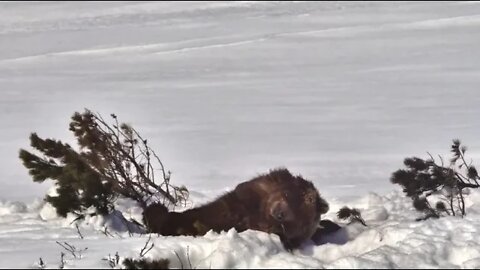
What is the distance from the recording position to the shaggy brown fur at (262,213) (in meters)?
4.46

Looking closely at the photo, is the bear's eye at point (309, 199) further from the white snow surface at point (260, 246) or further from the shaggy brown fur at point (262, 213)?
the white snow surface at point (260, 246)

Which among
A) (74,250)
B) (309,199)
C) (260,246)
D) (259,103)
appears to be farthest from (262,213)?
(259,103)

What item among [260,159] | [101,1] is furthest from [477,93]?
[101,1]

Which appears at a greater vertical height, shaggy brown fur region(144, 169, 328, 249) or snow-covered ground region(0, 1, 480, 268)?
snow-covered ground region(0, 1, 480, 268)

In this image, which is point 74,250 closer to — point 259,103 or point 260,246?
point 260,246

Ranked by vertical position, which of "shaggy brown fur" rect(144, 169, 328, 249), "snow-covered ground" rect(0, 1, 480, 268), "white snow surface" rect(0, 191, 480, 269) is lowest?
"white snow surface" rect(0, 191, 480, 269)

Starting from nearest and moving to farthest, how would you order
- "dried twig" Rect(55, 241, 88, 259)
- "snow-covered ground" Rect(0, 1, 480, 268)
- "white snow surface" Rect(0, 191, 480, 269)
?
1. "white snow surface" Rect(0, 191, 480, 269)
2. "dried twig" Rect(55, 241, 88, 259)
3. "snow-covered ground" Rect(0, 1, 480, 268)

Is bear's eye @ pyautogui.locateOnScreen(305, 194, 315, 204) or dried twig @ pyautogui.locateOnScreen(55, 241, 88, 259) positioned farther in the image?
bear's eye @ pyautogui.locateOnScreen(305, 194, 315, 204)

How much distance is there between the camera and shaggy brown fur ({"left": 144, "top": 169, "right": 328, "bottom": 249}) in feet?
14.6

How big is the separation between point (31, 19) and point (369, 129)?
1189 centimetres

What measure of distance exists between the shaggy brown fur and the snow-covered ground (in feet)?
0.53

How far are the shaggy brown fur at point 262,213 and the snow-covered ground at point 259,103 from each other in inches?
6.4

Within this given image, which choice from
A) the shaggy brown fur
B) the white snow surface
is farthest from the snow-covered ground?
the shaggy brown fur

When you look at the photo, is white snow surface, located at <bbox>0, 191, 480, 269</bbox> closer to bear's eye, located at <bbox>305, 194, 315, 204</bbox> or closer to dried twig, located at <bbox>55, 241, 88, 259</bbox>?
dried twig, located at <bbox>55, 241, 88, 259</bbox>
